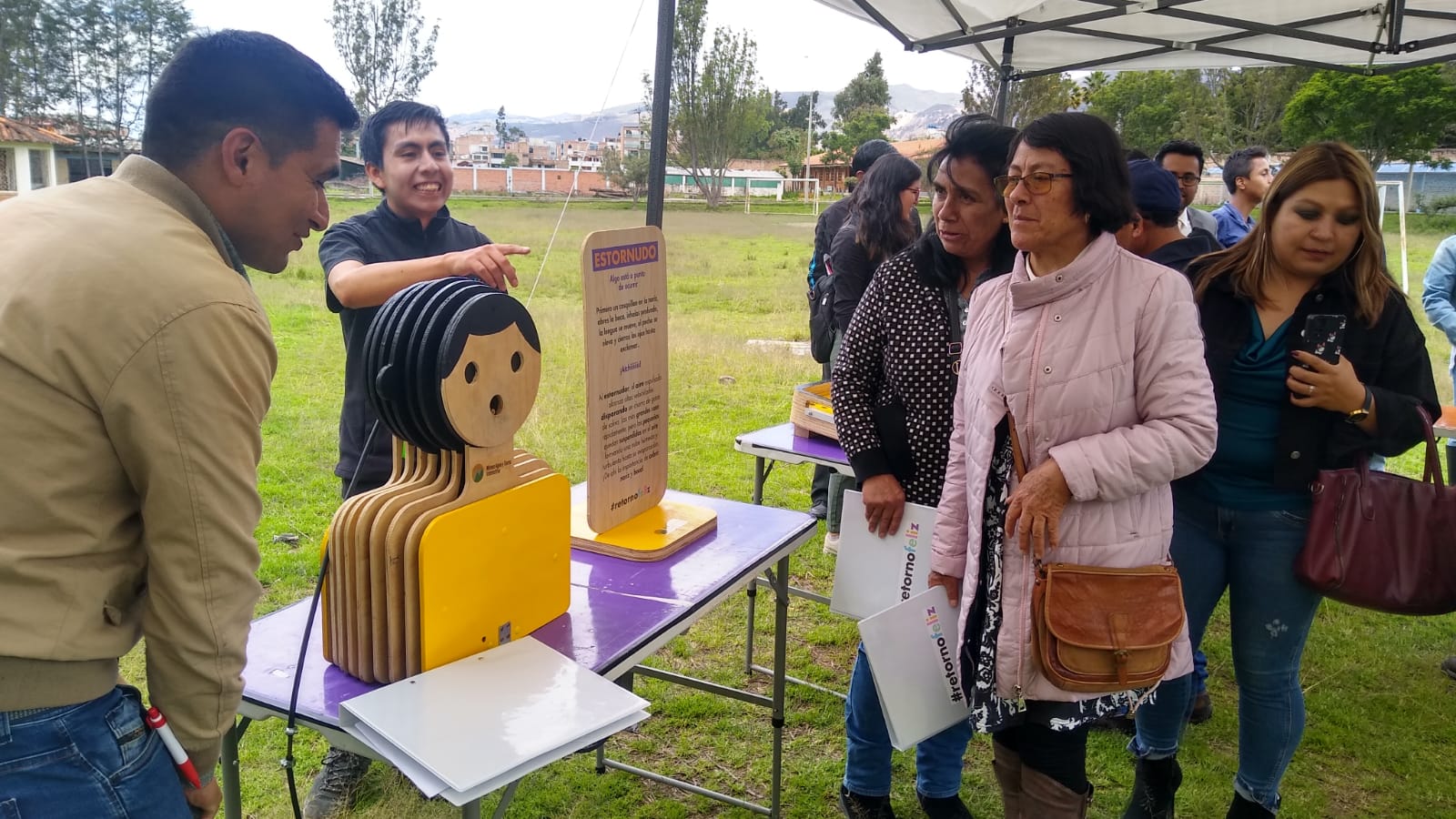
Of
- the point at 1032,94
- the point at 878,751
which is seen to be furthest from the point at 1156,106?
the point at 878,751

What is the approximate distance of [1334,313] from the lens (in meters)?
2.10

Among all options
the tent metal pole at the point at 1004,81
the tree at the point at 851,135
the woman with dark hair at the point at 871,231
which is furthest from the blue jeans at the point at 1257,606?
the tree at the point at 851,135

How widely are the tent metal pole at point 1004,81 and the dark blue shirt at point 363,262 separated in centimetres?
325

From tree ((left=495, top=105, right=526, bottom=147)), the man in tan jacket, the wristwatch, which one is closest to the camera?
the man in tan jacket

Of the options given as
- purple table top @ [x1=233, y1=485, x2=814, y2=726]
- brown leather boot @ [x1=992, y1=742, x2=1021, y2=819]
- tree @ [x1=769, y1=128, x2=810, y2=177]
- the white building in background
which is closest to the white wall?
the white building in background

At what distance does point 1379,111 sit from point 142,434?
30.9 m

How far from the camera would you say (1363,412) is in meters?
2.05

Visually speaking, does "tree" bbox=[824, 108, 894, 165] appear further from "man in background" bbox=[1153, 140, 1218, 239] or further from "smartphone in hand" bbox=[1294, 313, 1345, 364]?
"smartphone in hand" bbox=[1294, 313, 1345, 364]

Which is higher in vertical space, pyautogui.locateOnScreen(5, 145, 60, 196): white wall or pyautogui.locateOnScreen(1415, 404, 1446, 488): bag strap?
pyautogui.locateOnScreen(5, 145, 60, 196): white wall

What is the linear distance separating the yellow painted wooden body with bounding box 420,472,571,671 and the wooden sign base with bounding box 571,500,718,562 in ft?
1.02

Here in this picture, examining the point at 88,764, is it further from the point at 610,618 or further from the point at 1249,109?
the point at 1249,109

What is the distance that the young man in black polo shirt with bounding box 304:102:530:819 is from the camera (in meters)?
2.23

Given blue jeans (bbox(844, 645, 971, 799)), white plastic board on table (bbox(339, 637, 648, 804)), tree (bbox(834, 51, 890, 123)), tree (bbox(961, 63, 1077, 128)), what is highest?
tree (bbox(834, 51, 890, 123))

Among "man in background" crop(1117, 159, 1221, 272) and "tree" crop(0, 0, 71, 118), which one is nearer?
"man in background" crop(1117, 159, 1221, 272)
